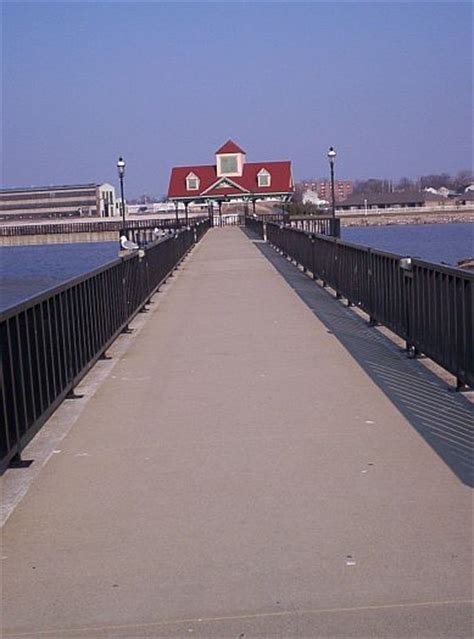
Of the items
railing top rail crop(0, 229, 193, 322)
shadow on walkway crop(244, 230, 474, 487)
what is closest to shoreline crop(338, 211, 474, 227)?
shadow on walkway crop(244, 230, 474, 487)

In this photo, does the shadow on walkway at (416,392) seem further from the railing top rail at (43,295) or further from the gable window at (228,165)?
the gable window at (228,165)

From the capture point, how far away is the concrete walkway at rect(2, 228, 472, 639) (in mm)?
4797

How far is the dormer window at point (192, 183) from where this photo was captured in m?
92.6

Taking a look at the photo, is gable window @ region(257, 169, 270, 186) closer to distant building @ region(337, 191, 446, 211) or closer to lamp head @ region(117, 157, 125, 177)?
lamp head @ region(117, 157, 125, 177)

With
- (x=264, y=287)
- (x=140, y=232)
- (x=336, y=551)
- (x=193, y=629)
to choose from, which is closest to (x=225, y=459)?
(x=336, y=551)

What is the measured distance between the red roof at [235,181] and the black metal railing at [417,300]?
7358 centimetres

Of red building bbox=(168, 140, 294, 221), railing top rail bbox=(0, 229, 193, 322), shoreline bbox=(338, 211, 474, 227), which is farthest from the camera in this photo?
shoreline bbox=(338, 211, 474, 227)

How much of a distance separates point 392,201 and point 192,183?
8196cm

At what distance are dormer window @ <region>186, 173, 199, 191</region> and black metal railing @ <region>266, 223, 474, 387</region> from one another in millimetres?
74554

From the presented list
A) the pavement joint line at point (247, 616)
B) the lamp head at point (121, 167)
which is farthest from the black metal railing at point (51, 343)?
the lamp head at point (121, 167)

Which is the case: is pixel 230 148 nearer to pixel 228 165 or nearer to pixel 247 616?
pixel 228 165

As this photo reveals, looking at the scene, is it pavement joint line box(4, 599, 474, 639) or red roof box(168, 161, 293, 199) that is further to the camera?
red roof box(168, 161, 293, 199)

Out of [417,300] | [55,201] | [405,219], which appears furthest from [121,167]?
[55,201]

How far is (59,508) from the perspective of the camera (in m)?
6.47
